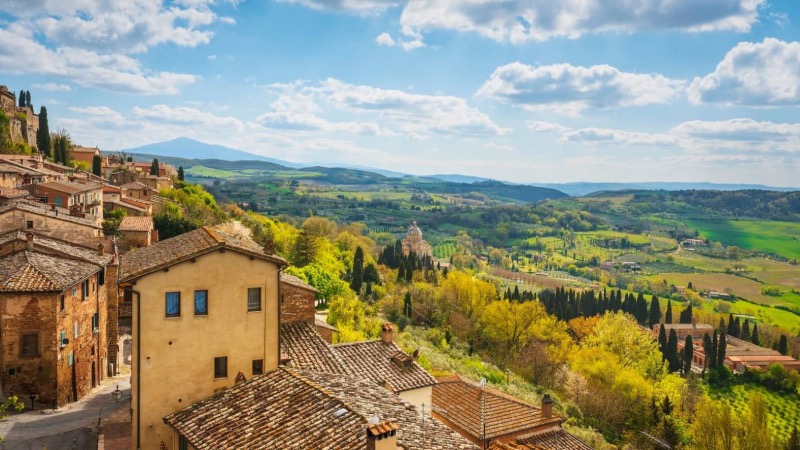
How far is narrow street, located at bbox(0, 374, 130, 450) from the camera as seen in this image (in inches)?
892

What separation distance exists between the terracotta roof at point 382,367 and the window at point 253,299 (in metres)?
5.33

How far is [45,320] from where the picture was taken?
26578mm

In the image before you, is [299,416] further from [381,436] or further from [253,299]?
[253,299]

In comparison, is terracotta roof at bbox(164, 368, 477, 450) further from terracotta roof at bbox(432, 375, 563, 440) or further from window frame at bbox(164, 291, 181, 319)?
terracotta roof at bbox(432, 375, 563, 440)

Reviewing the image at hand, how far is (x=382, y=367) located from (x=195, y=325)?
28.3ft

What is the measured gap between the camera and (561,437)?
28.2 m

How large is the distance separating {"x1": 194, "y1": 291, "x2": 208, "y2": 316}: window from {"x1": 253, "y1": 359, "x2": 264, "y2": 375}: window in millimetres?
2422

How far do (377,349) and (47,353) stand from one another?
1514cm

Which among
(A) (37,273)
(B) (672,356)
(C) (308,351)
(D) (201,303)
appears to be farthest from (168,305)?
(B) (672,356)

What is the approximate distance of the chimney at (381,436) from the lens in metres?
13.2

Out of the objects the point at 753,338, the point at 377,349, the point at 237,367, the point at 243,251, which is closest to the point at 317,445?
the point at 237,367

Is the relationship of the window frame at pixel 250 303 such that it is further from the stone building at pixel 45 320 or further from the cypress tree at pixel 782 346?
the cypress tree at pixel 782 346

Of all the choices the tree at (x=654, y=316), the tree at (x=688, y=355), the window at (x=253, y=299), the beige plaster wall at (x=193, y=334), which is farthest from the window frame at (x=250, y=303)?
the tree at (x=654, y=316)

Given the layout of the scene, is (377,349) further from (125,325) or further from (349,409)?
(125,325)
